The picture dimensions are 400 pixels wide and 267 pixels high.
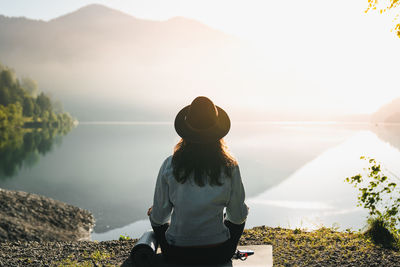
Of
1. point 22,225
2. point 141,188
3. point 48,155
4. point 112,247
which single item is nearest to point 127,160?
point 48,155

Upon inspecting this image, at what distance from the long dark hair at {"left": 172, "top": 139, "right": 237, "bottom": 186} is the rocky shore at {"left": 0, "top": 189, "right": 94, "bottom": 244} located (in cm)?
1256

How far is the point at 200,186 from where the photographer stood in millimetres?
4082

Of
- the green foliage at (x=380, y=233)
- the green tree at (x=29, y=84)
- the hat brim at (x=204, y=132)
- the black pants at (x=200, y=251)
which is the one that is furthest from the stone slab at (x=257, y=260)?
the green tree at (x=29, y=84)

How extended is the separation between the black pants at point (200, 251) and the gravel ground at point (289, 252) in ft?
5.74

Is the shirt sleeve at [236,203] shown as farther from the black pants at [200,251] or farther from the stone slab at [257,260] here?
the stone slab at [257,260]

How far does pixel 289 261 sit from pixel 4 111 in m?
98.1

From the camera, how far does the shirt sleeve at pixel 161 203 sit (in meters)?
4.31

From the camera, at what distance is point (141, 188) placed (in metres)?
32.9

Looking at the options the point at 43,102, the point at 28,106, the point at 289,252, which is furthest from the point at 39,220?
the point at 43,102

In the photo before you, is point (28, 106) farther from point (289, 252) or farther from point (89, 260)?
point (289, 252)

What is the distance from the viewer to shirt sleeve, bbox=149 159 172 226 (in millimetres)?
4309

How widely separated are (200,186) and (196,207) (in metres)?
0.28

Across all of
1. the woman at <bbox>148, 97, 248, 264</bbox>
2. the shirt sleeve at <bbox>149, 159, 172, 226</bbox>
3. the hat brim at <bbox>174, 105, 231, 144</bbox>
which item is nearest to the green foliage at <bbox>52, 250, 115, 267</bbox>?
the shirt sleeve at <bbox>149, 159, 172, 226</bbox>

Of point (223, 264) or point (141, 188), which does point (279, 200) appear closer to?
point (141, 188)
